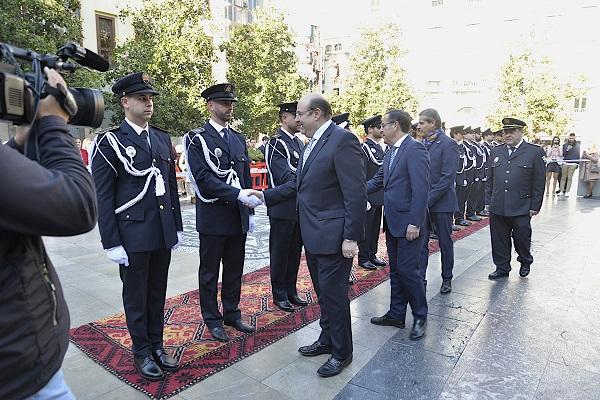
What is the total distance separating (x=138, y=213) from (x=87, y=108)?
1477 millimetres

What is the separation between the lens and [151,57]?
1383 centimetres

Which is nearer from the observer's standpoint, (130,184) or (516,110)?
(130,184)

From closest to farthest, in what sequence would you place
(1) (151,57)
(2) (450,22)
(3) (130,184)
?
(3) (130,184)
(1) (151,57)
(2) (450,22)

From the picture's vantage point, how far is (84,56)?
68.3 inches

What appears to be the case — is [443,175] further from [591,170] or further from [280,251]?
[591,170]

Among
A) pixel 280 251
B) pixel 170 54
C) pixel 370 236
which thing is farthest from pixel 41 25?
pixel 280 251

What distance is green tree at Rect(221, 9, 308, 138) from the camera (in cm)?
1822

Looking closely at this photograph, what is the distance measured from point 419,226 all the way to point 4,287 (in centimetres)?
301

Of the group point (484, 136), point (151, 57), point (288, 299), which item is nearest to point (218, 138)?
point (288, 299)

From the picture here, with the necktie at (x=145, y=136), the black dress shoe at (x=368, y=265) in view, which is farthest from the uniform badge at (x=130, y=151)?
the black dress shoe at (x=368, y=265)

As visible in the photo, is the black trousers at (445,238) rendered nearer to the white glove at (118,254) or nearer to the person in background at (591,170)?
the white glove at (118,254)

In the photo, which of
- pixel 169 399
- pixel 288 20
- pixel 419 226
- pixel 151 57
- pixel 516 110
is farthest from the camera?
pixel 516 110

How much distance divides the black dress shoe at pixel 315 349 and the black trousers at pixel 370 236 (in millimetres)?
2572

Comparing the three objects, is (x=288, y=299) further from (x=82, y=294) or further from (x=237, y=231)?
(x=82, y=294)
